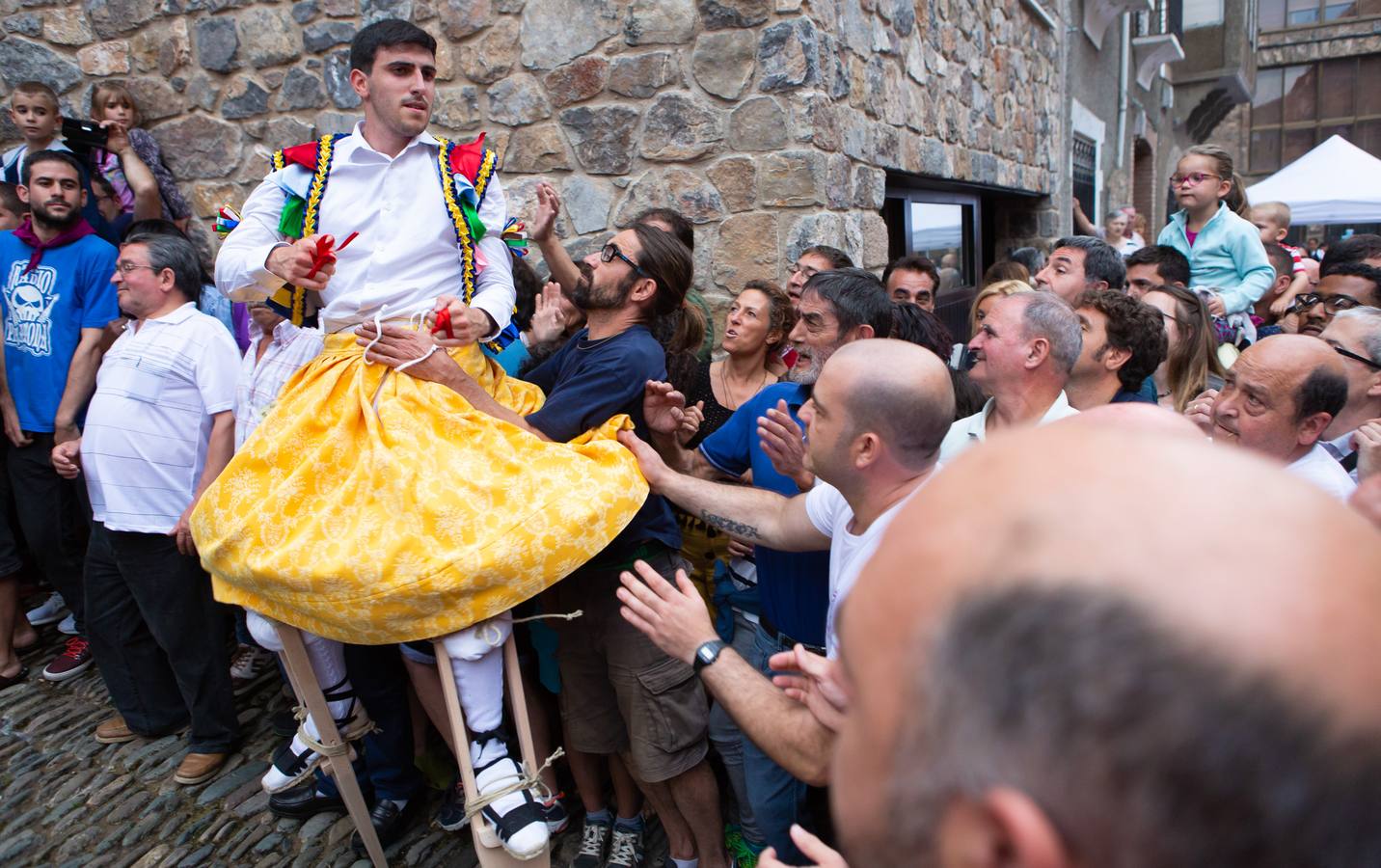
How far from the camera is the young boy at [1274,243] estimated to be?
19.0 ft

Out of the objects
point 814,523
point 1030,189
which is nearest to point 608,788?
point 814,523

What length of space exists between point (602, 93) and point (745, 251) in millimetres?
993

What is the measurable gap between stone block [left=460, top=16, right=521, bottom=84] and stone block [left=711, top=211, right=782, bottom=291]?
131cm

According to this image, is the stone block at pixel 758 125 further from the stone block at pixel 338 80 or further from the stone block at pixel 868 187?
the stone block at pixel 338 80

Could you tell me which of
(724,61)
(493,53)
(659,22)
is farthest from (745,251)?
(493,53)

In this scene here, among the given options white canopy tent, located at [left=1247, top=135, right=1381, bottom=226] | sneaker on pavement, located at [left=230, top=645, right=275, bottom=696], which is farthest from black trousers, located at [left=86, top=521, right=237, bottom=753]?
white canopy tent, located at [left=1247, top=135, right=1381, bottom=226]

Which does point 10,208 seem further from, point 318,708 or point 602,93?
point 318,708

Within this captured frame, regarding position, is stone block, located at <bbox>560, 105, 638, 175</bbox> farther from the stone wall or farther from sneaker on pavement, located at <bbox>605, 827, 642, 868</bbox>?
sneaker on pavement, located at <bbox>605, 827, 642, 868</bbox>

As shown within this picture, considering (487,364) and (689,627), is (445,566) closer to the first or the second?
(689,627)

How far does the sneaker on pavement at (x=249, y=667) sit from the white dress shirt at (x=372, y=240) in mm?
2404

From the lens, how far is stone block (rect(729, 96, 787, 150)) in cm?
373

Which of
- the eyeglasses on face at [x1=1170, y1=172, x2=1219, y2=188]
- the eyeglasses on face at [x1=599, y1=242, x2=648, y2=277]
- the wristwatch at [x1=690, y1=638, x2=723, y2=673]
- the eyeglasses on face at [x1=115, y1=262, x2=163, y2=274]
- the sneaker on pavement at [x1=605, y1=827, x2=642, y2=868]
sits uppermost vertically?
the eyeglasses on face at [x1=115, y1=262, x2=163, y2=274]

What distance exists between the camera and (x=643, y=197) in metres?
4.02

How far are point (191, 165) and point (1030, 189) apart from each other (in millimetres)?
6467
